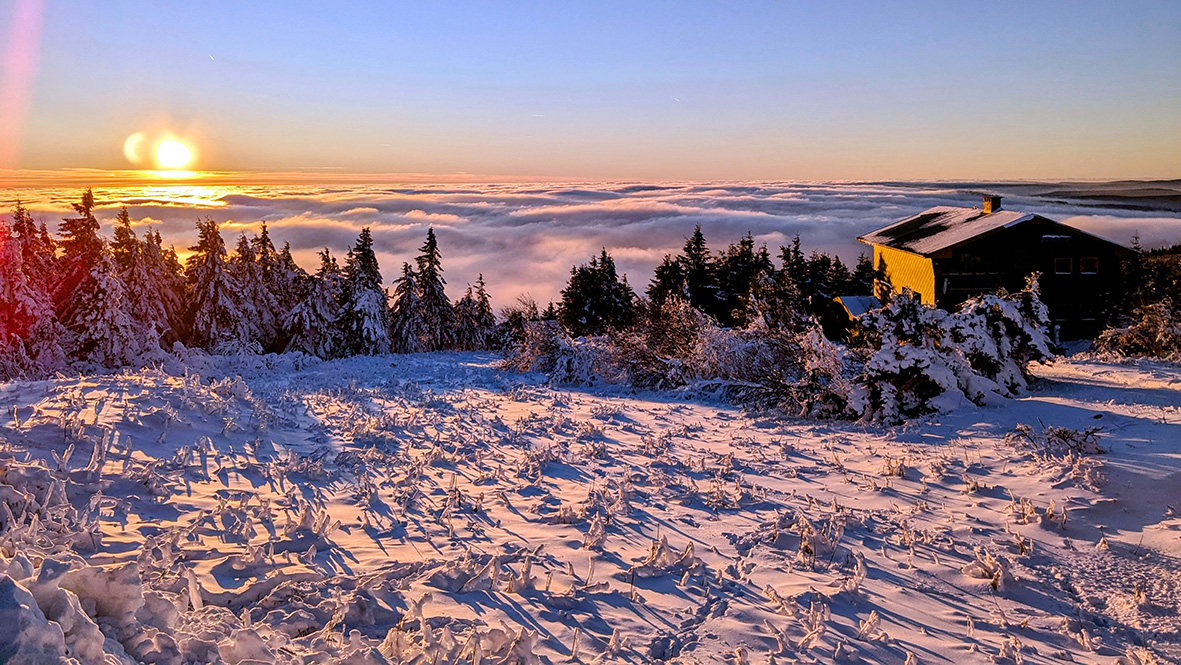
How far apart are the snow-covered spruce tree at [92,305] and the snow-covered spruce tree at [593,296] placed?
26171 mm

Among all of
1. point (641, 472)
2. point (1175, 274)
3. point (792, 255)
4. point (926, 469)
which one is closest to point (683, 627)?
point (641, 472)

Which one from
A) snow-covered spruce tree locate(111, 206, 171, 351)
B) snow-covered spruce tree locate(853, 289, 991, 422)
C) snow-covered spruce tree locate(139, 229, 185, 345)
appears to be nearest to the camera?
snow-covered spruce tree locate(853, 289, 991, 422)

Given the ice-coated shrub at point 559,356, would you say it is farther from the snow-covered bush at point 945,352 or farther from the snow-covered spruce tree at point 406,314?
the snow-covered spruce tree at point 406,314

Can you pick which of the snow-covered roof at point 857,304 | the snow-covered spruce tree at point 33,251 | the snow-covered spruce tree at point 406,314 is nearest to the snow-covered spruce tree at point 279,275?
the snow-covered spruce tree at point 406,314

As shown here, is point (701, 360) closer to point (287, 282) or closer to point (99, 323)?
point (99, 323)

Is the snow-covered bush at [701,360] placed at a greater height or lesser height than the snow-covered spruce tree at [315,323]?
greater

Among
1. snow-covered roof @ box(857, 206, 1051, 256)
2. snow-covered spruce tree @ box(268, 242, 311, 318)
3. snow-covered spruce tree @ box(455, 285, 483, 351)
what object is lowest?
snow-covered spruce tree @ box(455, 285, 483, 351)

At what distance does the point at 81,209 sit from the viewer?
31.8 meters

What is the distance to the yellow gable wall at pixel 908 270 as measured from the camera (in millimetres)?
34438

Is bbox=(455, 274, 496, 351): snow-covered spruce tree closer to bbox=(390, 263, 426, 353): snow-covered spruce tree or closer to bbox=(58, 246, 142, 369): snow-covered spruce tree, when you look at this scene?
bbox=(390, 263, 426, 353): snow-covered spruce tree

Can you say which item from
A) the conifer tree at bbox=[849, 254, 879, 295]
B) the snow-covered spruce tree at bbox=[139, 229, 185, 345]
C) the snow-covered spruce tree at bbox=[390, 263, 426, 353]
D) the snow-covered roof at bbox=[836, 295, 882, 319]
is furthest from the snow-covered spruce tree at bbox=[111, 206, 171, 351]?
the conifer tree at bbox=[849, 254, 879, 295]

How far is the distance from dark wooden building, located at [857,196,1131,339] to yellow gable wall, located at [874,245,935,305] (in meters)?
0.11

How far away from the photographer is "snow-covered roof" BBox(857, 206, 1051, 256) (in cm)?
3275

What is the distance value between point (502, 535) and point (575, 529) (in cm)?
74
